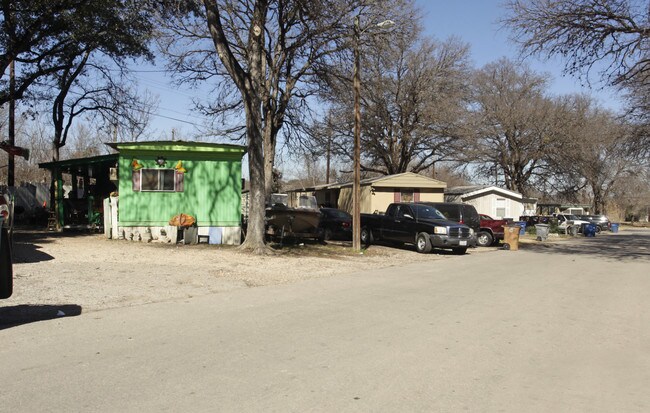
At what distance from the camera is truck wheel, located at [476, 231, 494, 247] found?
2456cm

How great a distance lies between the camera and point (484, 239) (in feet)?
80.8

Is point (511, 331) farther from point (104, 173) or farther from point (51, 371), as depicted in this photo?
point (104, 173)

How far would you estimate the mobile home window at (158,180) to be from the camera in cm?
1711

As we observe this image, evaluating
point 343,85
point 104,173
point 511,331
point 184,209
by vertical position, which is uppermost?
point 343,85

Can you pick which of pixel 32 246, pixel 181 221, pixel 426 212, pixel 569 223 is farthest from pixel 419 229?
pixel 569 223

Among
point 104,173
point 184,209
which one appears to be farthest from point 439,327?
point 104,173

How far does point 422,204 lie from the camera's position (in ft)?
67.9

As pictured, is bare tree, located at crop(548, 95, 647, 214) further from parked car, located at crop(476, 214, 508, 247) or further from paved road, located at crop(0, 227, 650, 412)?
paved road, located at crop(0, 227, 650, 412)

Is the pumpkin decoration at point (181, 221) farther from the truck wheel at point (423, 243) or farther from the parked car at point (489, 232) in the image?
the parked car at point (489, 232)

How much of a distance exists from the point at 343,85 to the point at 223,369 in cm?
2059

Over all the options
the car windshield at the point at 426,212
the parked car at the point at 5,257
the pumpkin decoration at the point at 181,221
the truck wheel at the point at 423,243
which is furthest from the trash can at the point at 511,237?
the parked car at the point at 5,257

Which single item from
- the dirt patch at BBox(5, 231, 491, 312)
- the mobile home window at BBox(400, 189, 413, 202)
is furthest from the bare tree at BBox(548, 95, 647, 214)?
the dirt patch at BBox(5, 231, 491, 312)

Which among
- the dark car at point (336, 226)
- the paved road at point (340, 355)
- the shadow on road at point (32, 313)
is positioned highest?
the dark car at point (336, 226)

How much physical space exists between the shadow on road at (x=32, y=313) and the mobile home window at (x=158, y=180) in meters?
9.80
